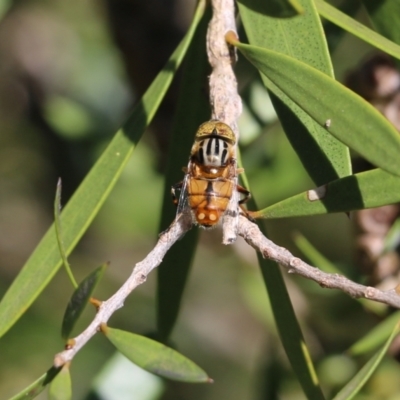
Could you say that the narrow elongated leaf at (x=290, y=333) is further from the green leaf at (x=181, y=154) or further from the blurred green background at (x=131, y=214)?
the blurred green background at (x=131, y=214)

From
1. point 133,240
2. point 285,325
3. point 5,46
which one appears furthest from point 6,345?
point 285,325

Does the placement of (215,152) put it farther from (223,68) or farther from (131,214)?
(131,214)

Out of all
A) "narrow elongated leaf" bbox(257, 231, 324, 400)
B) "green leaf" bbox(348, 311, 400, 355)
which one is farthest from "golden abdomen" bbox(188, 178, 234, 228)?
"green leaf" bbox(348, 311, 400, 355)

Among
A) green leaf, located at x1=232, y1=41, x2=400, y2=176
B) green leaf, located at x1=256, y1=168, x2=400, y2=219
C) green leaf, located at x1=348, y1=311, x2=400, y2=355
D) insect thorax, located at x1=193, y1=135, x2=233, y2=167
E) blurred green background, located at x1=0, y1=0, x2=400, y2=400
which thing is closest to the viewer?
green leaf, located at x1=232, y1=41, x2=400, y2=176

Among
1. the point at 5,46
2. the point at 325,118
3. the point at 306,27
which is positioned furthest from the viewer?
the point at 5,46

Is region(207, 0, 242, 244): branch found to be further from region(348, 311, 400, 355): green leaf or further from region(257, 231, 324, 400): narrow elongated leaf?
region(348, 311, 400, 355): green leaf

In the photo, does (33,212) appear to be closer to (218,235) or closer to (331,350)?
(218,235)

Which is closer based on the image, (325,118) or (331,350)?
(325,118)
